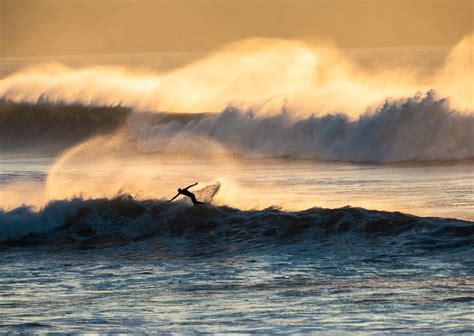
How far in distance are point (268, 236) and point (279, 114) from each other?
740 inches

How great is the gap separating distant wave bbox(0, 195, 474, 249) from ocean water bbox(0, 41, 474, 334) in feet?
0.16

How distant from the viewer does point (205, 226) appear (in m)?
24.4

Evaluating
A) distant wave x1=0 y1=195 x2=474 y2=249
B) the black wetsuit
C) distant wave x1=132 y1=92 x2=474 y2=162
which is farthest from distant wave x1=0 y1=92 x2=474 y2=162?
the black wetsuit

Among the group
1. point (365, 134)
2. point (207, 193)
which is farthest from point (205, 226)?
point (365, 134)

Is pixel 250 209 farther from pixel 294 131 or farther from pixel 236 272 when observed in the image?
pixel 294 131

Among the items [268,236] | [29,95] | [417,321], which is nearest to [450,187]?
[268,236]

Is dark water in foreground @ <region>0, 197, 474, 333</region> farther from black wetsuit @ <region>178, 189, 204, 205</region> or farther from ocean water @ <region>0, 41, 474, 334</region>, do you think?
black wetsuit @ <region>178, 189, 204, 205</region>

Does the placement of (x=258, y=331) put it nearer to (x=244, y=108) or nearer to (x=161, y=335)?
(x=161, y=335)

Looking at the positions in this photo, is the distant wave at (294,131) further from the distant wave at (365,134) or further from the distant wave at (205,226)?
the distant wave at (205,226)

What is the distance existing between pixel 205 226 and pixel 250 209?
→ 4.55ft

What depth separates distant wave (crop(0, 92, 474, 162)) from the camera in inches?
1403

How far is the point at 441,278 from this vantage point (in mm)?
18797

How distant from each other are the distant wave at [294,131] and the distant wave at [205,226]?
1072cm

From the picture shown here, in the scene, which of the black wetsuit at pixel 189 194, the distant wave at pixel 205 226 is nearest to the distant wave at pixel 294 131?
the distant wave at pixel 205 226
